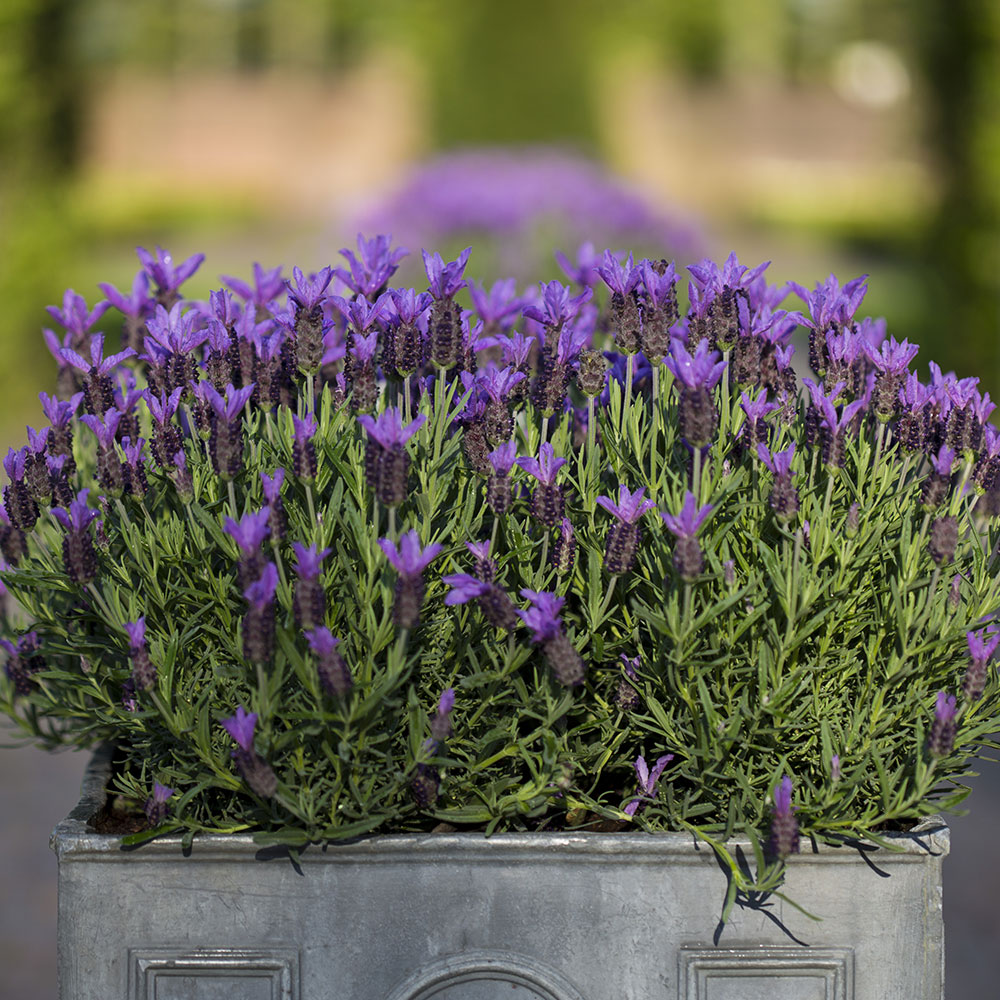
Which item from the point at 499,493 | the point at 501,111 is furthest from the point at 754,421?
the point at 501,111

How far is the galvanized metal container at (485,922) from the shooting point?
1604 millimetres

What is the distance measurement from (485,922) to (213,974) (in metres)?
0.34

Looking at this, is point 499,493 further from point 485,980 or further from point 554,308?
point 485,980

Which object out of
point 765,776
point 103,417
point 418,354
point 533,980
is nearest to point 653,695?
point 765,776

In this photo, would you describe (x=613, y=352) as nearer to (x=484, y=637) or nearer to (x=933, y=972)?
(x=484, y=637)

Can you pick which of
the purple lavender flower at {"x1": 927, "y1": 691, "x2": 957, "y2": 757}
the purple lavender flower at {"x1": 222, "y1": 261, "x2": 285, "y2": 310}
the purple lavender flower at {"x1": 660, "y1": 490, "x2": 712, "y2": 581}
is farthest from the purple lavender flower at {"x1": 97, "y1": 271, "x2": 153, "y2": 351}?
the purple lavender flower at {"x1": 927, "y1": 691, "x2": 957, "y2": 757}

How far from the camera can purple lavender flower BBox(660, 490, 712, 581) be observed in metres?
1.56

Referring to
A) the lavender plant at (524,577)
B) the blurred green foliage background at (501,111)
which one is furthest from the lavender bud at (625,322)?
the blurred green foliage background at (501,111)

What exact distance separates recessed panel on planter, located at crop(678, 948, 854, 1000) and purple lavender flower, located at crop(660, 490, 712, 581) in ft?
1.51

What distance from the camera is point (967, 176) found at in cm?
859

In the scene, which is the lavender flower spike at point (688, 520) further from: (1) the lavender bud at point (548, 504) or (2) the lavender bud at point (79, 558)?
(2) the lavender bud at point (79, 558)

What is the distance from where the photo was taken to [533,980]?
162cm

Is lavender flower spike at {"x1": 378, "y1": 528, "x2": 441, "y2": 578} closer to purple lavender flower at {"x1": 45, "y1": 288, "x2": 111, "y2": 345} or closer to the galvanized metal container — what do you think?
the galvanized metal container

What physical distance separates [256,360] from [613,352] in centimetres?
57
